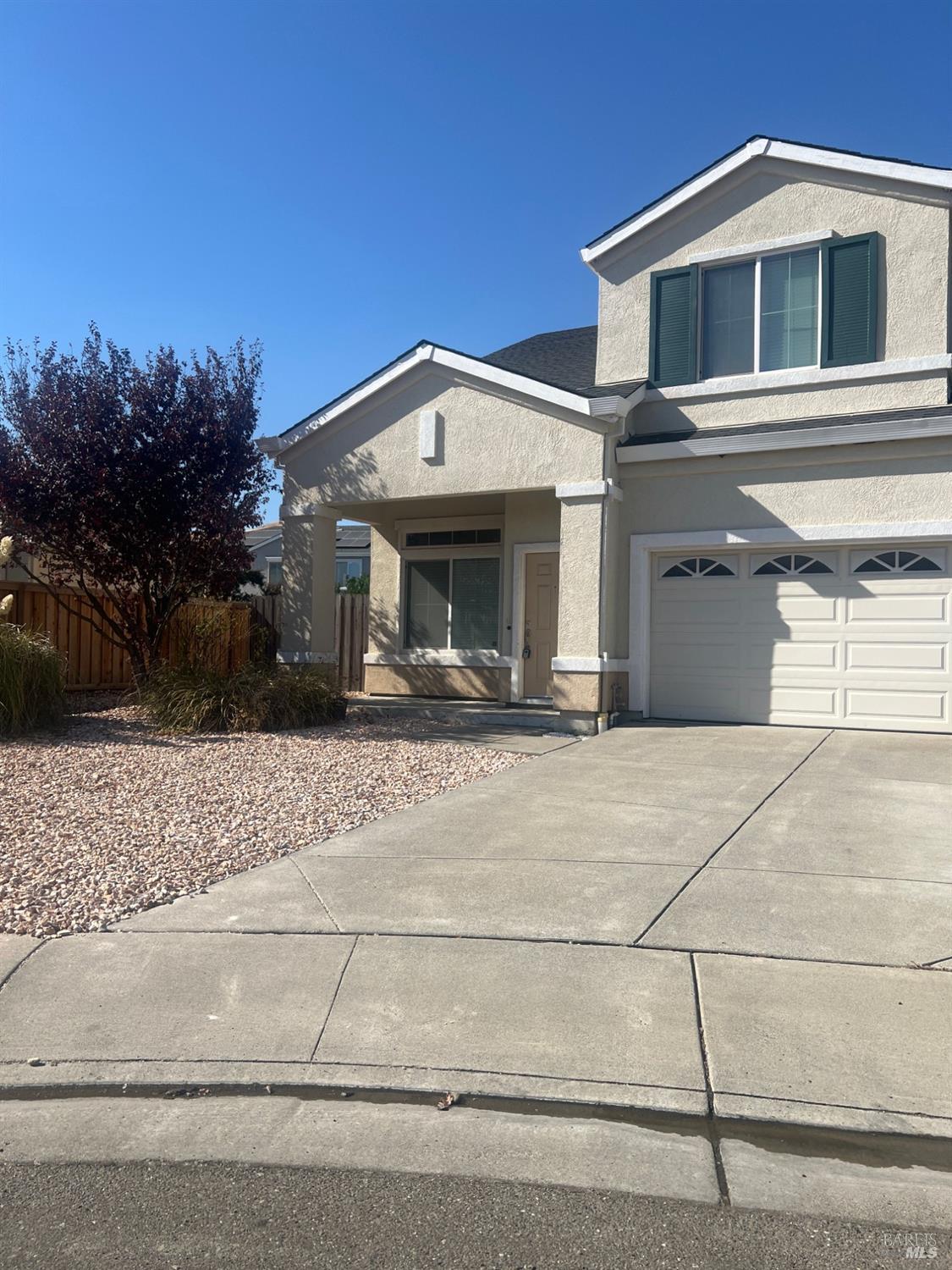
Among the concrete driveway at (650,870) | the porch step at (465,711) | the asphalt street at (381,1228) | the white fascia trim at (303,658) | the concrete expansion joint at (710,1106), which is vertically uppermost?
the white fascia trim at (303,658)

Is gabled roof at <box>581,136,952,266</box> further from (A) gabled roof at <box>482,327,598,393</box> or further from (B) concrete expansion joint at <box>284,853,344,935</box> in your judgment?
(B) concrete expansion joint at <box>284,853,344,935</box>

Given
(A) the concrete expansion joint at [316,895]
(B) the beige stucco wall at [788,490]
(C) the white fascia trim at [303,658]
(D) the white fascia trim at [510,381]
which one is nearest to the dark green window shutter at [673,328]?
(B) the beige stucco wall at [788,490]

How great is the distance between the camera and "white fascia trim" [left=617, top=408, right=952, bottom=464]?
1115 centimetres

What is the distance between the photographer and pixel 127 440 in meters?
12.8

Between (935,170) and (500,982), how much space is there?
10892 millimetres

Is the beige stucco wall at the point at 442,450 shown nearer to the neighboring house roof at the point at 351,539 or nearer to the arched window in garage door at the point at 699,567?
the arched window in garage door at the point at 699,567

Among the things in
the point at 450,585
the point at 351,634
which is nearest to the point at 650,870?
the point at 450,585

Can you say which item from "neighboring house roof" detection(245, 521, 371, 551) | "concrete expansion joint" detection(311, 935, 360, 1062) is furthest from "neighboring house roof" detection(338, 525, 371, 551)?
"concrete expansion joint" detection(311, 935, 360, 1062)

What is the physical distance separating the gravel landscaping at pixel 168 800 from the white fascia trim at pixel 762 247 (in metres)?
7.01

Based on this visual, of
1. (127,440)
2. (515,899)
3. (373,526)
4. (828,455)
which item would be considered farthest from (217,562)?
(515,899)

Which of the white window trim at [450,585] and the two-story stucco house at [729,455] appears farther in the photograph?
the white window trim at [450,585]

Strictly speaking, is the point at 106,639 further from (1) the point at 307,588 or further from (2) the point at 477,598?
(2) the point at 477,598

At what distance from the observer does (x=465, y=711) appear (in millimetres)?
13320

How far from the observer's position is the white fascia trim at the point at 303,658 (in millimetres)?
14105
